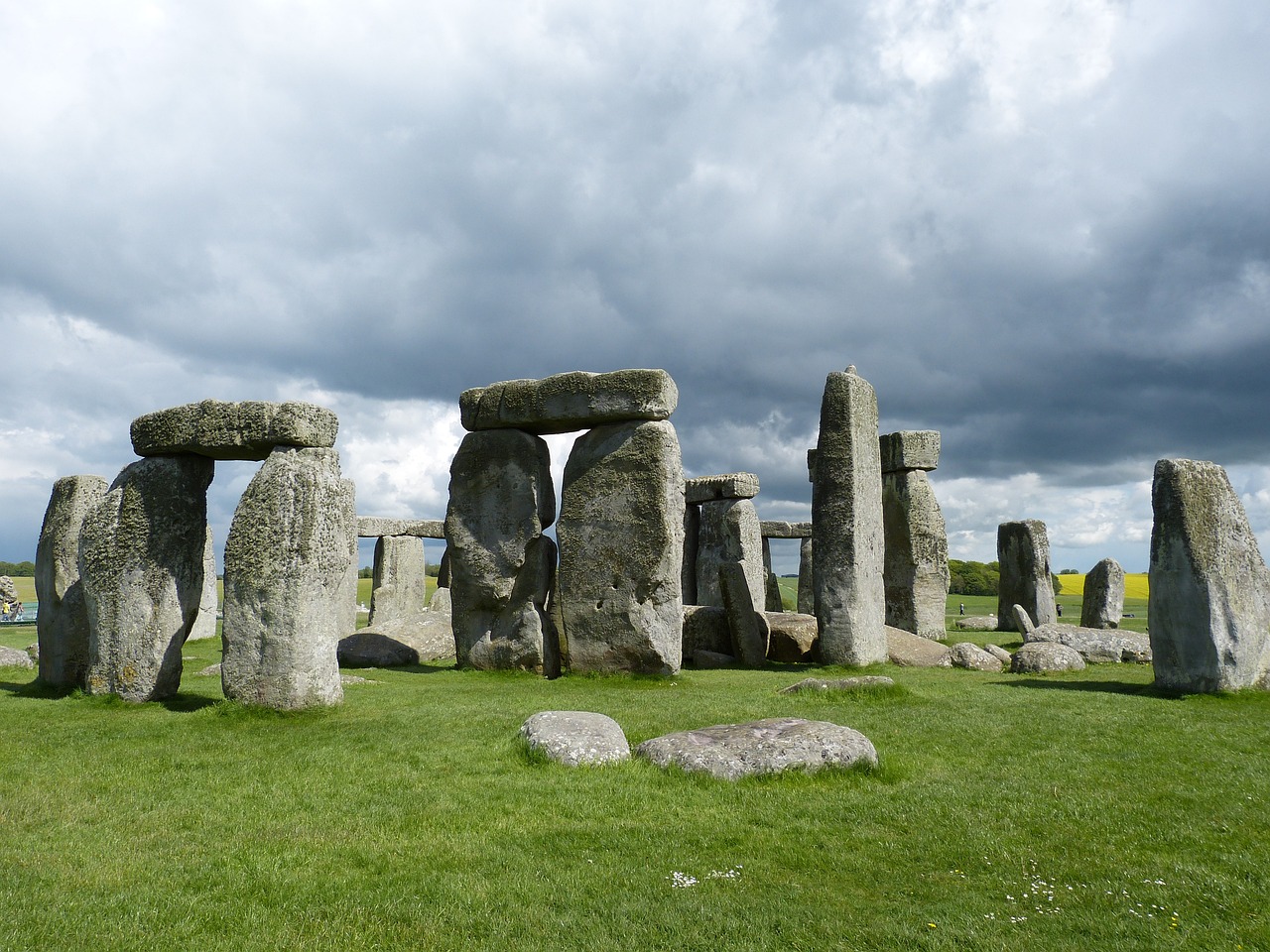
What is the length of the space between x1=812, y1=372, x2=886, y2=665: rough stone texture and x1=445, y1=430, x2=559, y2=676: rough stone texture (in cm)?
441

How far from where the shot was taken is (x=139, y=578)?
32.1 feet

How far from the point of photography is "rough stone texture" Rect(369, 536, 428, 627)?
84.0 ft

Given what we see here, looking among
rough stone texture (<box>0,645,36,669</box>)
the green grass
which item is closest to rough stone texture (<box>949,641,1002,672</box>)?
the green grass

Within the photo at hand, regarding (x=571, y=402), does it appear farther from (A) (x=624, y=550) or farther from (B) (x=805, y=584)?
(B) (x=805, y=584)


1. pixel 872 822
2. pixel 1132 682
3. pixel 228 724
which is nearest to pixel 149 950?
pixel 872 822

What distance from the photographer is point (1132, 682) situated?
12.0 metres

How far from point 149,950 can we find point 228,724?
494 cm

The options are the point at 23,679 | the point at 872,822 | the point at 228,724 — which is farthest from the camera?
the point at 23,679

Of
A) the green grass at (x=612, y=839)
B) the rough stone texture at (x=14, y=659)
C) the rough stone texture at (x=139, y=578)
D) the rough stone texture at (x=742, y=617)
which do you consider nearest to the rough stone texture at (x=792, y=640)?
the rough stone texture at (x=742, y=617)

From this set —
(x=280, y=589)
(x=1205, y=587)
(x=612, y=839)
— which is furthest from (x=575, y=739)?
(x=1205, y=587)

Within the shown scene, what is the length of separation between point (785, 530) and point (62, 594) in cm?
2007

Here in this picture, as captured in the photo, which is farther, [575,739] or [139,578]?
[139,578]

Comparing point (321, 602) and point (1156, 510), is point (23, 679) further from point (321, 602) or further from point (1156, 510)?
point (1156, 510)

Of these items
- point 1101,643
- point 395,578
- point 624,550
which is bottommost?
point 1101,643
